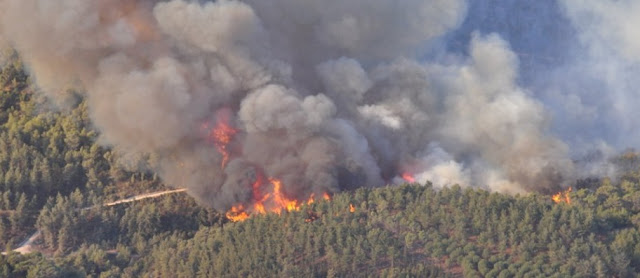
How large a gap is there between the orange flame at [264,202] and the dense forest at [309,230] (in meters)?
0.70

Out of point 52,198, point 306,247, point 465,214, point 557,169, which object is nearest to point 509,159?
point 557,169

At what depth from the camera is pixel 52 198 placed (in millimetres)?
83000

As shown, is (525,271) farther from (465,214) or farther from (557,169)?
(557,169)

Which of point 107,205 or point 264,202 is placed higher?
point 107,205

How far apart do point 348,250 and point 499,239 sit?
628 centimetres

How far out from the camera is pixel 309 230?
251 ft

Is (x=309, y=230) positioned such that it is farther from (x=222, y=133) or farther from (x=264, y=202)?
(x=222, y=133)

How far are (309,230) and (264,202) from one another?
6.27m

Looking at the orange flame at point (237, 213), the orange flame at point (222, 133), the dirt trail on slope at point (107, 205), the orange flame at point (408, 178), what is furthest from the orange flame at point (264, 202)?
the orange flame at point (408, 178)

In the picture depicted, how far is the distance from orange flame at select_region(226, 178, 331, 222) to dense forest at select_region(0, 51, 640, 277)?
699 mm

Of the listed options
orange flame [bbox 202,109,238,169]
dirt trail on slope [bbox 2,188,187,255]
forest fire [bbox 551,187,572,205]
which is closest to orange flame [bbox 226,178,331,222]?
orange flame [bbox 202,109,238,169]

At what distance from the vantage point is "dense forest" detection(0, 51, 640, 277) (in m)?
74.9

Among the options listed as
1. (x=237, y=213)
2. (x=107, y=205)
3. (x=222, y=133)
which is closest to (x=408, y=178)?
(x=237, y=213)

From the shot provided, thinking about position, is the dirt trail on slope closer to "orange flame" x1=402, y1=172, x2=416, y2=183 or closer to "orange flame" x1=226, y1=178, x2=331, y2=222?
"orange flame" x1=226, y1=178, x2=331, y2=222
